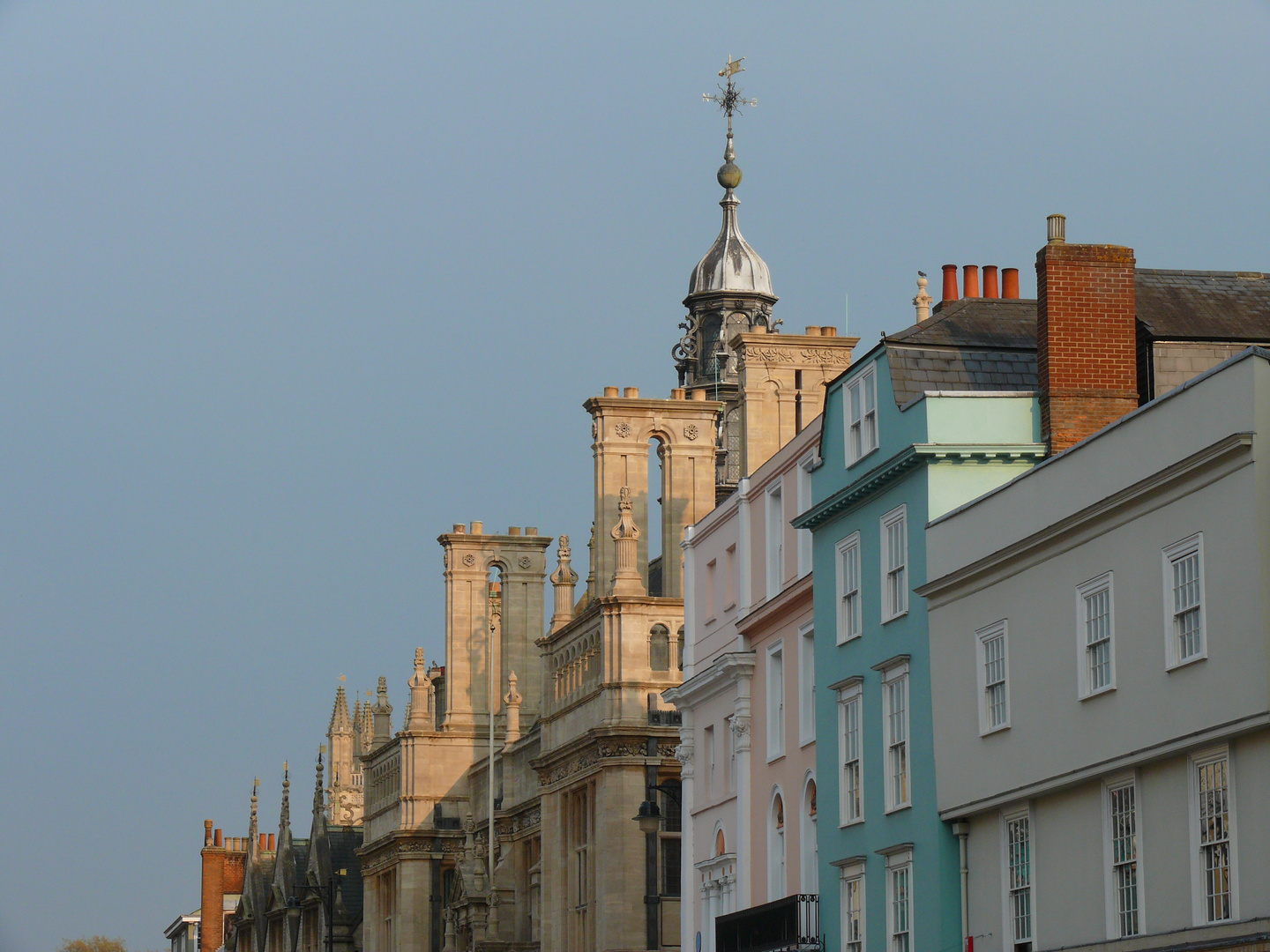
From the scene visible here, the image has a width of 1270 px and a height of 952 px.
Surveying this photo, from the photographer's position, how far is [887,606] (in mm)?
37531

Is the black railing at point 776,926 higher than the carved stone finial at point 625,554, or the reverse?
the carved stone finial at point 625,554

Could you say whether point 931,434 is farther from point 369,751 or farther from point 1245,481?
point 369,751

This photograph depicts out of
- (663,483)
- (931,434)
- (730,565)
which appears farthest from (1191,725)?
(663,483)

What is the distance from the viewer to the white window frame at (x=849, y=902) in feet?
124

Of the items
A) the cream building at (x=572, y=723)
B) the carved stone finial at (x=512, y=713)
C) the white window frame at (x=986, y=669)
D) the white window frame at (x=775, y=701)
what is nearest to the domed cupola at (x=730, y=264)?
the cream building at (x=572, y=723)

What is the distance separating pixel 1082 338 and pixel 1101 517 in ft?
21.8

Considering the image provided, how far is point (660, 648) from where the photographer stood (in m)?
55.8

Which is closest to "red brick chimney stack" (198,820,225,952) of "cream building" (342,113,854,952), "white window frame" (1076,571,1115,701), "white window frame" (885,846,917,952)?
"cream building" (342,113,854,952)

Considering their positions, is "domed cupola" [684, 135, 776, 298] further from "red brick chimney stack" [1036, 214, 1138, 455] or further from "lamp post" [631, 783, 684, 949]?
"red brick chimney stack" [1036, 214, 1138, 455]

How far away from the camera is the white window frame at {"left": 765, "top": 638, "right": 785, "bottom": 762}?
4338cm

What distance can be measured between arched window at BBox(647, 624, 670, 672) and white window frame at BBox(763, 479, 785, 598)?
1097 centimetres

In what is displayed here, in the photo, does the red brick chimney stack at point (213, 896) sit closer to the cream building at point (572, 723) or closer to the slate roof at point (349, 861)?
the slate roof at point (349, 861)

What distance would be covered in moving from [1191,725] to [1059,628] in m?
3.58

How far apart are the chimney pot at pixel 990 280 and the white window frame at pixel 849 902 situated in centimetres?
2014
